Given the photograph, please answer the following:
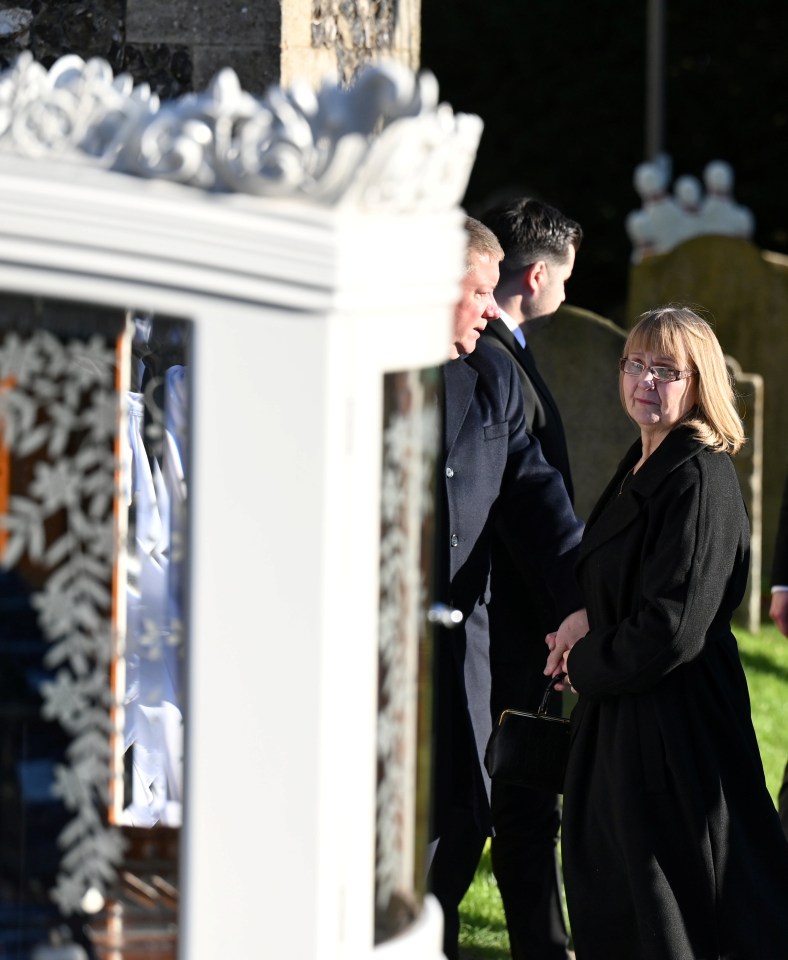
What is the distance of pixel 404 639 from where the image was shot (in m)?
2.58

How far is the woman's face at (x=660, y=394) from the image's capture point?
13.2 feet

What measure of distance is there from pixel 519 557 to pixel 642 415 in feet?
2.49

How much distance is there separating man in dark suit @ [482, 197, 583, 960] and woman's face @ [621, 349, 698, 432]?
0.74 metres

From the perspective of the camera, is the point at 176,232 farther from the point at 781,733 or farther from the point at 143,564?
the point at 781,733

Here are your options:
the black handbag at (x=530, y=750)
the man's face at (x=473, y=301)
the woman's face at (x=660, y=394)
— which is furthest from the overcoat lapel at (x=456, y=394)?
the black handbag at (x=530, y=750)

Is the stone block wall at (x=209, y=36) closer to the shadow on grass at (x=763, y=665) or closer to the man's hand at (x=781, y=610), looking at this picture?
the man's hand at (x=781, y=610)

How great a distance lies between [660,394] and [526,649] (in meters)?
1.04

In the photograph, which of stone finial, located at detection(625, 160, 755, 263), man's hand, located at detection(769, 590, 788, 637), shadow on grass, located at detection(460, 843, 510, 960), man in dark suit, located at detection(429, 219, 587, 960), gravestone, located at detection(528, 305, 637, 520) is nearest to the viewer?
man in dark suit, located at detection(429, 219, 587, 960)

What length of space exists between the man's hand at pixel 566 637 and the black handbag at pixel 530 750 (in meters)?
→ 0.13

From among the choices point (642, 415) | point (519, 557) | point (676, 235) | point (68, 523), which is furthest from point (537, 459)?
point (676, 235)

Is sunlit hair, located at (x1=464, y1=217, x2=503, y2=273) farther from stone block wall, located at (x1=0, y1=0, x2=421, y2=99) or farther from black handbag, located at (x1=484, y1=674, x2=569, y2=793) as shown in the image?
black handbag, located at (x1=484, y1=674, x2=569, y2=793)

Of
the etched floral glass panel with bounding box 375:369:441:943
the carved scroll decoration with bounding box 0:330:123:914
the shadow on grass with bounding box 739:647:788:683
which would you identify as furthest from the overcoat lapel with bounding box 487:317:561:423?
the shadow on grass with bounding box 739:647:788:683

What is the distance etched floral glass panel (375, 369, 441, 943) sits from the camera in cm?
253

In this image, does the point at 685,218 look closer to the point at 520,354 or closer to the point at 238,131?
the point at 520,354
